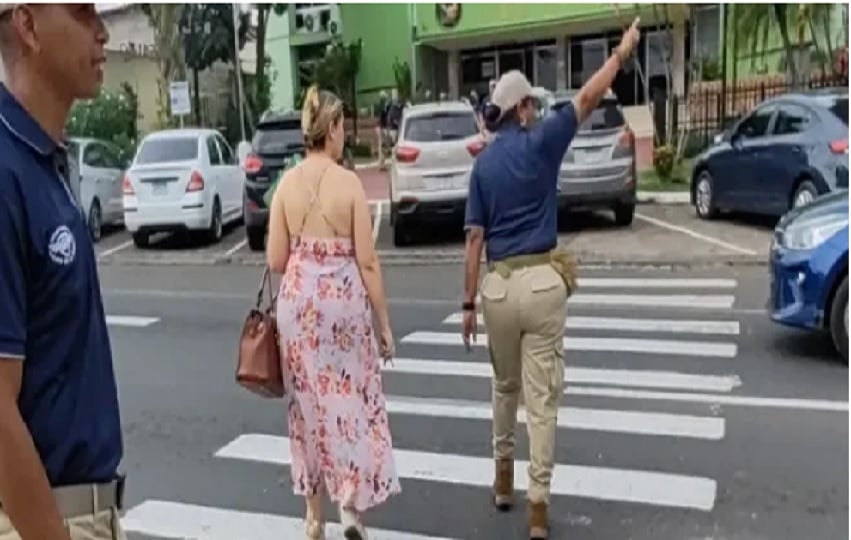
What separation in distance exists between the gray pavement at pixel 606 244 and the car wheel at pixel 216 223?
15cm

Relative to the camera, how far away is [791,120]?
43.7 ft

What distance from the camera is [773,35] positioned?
26.2 metres

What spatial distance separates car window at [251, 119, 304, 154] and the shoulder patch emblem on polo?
534 inches

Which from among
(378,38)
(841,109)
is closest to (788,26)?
(841,109)

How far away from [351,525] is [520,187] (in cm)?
164

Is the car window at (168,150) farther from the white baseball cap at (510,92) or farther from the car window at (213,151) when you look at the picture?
the white baseball cap at (510,92)

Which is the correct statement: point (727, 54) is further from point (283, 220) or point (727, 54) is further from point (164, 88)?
point (283, 220)

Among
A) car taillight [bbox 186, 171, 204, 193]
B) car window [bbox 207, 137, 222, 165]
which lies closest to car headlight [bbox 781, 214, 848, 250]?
car taillight [bbox 186, 171, 204, 193]

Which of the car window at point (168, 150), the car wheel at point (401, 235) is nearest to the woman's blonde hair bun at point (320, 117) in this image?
the car wheel at point (401, 235)

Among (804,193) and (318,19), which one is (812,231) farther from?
(318,19)

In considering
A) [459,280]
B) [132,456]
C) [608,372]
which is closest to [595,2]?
[459,280]

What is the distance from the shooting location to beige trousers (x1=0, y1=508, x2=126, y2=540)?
6.97ft

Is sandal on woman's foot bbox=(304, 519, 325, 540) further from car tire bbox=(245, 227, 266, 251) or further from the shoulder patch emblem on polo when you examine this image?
car tire bbox=(245, 227, 266, 251)

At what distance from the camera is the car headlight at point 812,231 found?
767 cm
